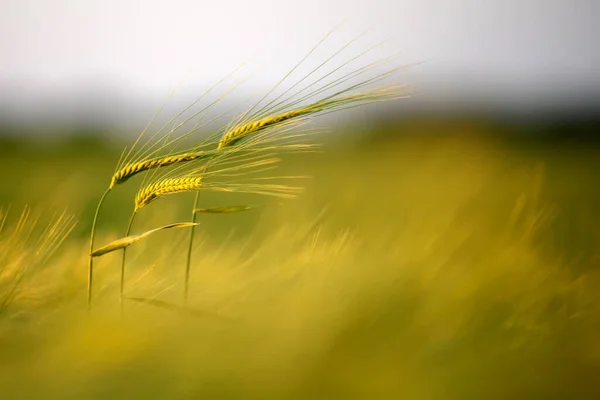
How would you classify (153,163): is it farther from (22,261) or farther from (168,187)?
(22,261)

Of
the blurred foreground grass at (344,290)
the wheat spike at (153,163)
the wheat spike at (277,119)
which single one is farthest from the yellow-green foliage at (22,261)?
the wheat spike at (277,119)

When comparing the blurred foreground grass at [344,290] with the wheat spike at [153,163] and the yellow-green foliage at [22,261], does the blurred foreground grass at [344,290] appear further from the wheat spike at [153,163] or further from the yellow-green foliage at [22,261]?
the wheat spike at [153,163]

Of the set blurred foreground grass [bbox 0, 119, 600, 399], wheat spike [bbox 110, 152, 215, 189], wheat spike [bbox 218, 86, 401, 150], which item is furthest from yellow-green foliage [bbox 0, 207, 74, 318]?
wheat spike [bbox 218, 86, 401, 150]

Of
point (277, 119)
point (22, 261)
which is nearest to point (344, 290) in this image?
point (277, 119)

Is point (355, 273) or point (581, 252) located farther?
point (581, 252)

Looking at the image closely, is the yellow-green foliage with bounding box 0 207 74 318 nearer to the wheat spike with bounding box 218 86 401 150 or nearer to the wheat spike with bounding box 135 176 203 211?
the wheat spike with bounding box 135 176 203 211

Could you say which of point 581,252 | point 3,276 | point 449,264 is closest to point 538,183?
point 581,252

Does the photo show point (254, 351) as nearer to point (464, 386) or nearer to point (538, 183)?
point (464, 386)
